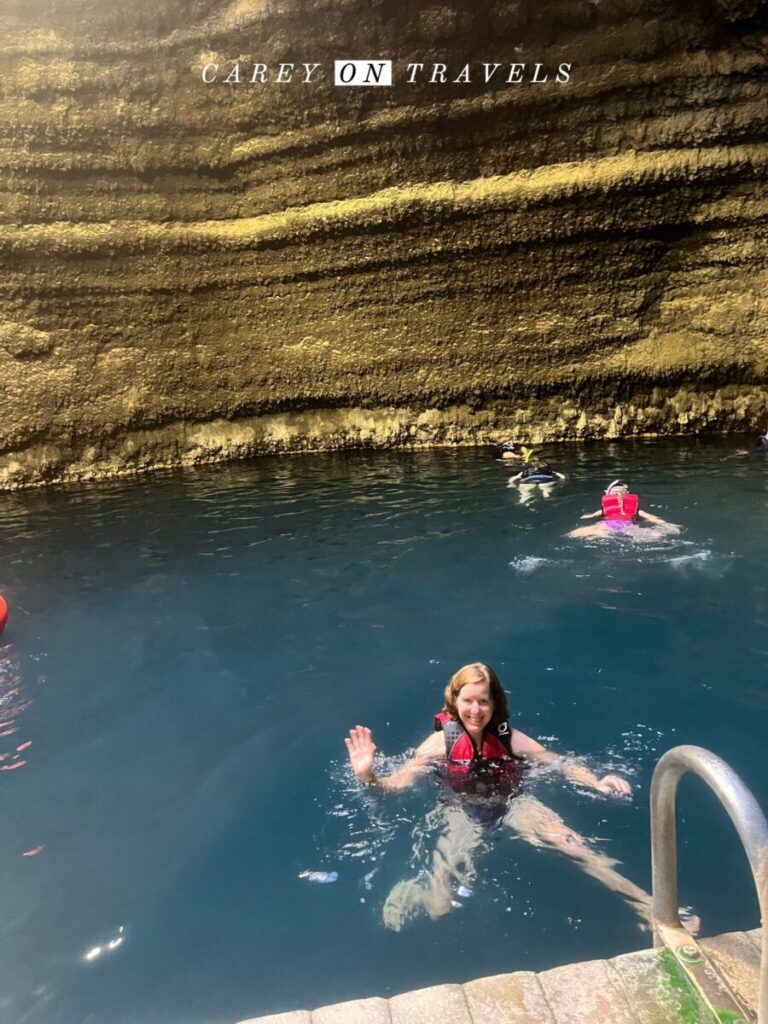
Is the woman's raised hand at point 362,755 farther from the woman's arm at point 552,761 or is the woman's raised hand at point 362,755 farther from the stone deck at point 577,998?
the stone deck at point 577,998

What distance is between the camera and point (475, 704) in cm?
441

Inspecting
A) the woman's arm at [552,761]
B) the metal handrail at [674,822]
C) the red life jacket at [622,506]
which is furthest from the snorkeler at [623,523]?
the metal handrail at [674,822]

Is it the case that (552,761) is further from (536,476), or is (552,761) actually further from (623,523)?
(536,476)

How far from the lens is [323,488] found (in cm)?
1582

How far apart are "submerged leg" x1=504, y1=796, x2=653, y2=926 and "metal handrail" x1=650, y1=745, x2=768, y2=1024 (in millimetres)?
1094

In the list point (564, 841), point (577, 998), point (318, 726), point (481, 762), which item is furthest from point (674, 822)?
point (318, 726)

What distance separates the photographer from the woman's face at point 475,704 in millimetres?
Result: 4414

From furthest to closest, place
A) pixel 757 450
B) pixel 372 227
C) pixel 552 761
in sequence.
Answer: pixel 372 227, pixel 757 450, pixel 552 761

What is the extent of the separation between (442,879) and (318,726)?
2155mm

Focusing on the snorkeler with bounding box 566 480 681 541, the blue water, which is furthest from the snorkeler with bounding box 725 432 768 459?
the snorkeler with bounding box 566 480 681 541

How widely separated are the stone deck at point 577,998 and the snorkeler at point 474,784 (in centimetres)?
112

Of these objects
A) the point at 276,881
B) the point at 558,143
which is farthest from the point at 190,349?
the point at 276,881

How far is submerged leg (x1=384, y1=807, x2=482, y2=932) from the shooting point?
391 centimetres

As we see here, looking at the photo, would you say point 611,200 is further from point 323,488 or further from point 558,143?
point 323,488
